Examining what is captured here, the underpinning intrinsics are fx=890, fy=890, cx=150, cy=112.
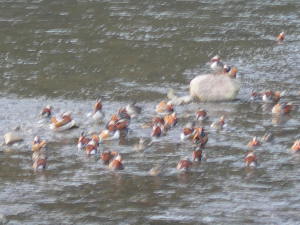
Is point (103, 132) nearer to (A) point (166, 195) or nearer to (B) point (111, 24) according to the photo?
(A) point (166, 195)

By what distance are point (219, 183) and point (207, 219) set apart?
153cm

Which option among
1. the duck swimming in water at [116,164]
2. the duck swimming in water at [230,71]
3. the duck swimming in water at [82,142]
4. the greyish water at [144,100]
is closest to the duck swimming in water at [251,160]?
the greyish water at [144,100]

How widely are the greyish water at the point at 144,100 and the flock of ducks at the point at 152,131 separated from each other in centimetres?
16

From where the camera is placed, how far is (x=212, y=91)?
1889 cm

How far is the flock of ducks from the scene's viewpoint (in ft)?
49.2

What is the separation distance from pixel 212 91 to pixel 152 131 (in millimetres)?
2723

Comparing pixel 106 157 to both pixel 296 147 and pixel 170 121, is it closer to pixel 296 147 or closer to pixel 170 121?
pixel 170 121

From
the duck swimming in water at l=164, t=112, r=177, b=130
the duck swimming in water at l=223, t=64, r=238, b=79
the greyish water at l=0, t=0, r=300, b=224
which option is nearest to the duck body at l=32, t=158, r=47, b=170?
the greyish water at l=0, t=0, r=300, b=224

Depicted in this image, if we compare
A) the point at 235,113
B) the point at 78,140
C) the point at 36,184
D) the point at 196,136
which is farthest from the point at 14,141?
the point at 235,113

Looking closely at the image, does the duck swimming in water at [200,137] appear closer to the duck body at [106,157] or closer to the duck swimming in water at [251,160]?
the duck swimming in water at [251,160]

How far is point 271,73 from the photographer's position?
2052 cm

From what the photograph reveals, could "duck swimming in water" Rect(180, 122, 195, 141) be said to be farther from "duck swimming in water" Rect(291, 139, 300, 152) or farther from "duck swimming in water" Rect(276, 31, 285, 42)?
"duck swimming in water" Rect(276, 31, 285, 42)

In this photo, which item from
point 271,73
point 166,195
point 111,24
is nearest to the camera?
point 166,195

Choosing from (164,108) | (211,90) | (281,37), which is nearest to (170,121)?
(164,108)
